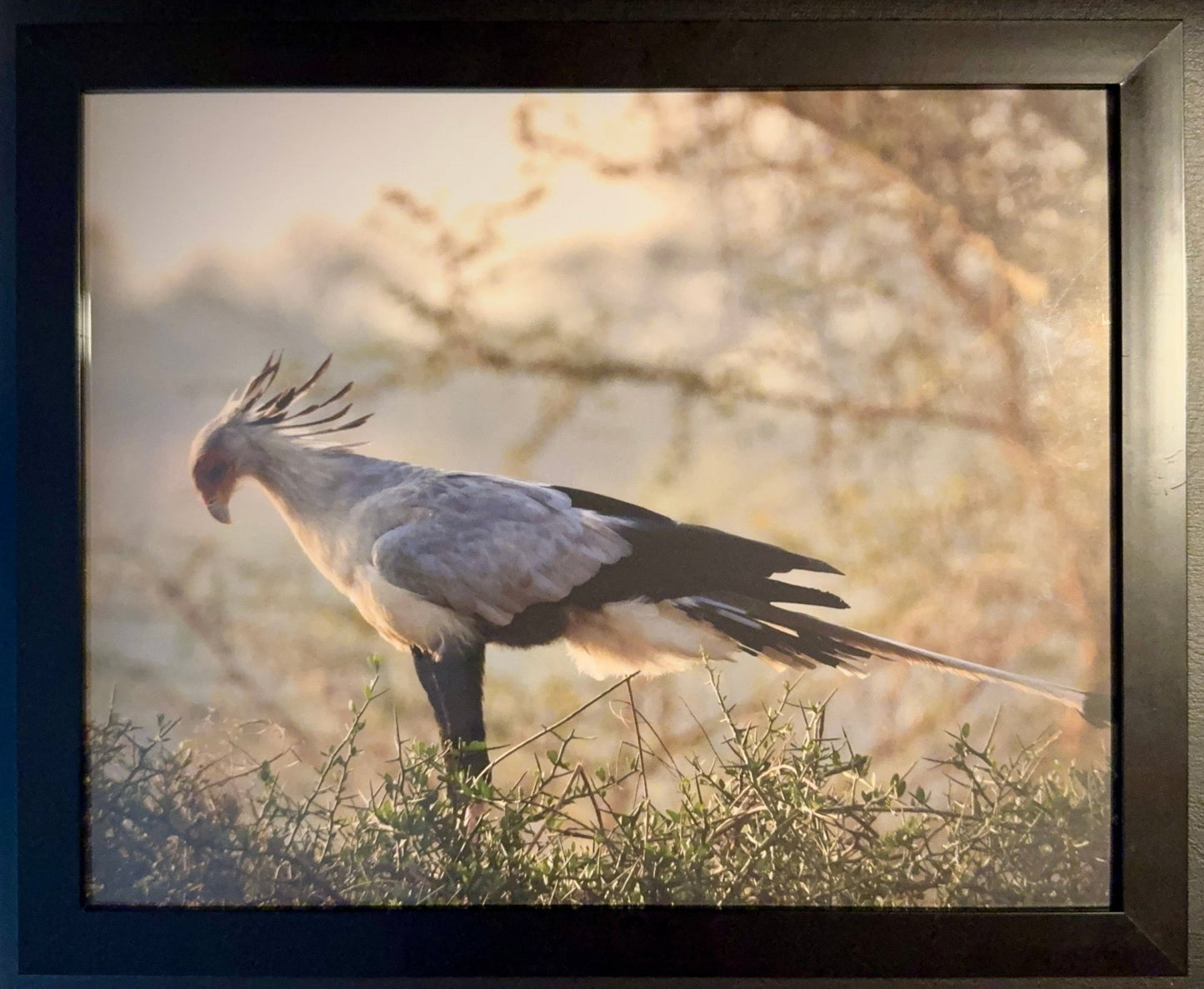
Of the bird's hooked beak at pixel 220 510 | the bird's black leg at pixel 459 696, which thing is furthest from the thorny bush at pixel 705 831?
the bird's hooked beak at pixel 220 510

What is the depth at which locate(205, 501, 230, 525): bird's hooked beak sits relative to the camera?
1.03 meters

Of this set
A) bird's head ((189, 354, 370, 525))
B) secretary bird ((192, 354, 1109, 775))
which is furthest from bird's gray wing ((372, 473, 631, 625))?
bird's head ((189, 354, 370, 525))

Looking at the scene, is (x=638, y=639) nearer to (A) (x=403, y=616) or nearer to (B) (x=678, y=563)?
(B) (x=678, y=563)

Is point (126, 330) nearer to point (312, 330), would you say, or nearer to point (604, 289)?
point (312, 330)

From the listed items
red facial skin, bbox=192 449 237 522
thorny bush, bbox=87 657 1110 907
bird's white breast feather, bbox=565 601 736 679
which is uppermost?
red facial skin, bbox=192 449 237 522

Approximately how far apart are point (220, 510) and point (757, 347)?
68cm

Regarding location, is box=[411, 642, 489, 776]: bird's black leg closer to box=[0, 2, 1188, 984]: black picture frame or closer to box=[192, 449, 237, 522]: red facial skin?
box=[0, 2, 1188, 984]: black picture frame

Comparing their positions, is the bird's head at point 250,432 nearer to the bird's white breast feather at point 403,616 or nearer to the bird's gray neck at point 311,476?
the bird's gray neck at point 311,476

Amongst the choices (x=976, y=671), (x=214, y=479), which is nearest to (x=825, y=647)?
(x=976, y=671)

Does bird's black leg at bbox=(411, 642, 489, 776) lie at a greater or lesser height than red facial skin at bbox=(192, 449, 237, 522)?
lesser

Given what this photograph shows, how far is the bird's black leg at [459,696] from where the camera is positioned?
3.33 feet

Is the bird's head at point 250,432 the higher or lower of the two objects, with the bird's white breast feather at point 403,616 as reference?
higher

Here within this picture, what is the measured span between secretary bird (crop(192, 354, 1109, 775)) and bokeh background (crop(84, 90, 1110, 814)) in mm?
Answer: 22

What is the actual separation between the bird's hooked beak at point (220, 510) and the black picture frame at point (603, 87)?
16 centimetres
